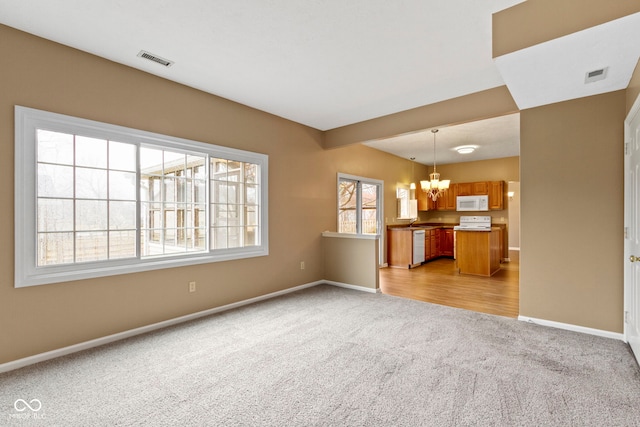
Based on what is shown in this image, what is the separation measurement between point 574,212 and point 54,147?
4.99 m

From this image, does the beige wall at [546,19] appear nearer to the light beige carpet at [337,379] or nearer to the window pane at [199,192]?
the light beige carpet at [337,379]

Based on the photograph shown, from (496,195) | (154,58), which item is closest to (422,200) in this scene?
(496,195)

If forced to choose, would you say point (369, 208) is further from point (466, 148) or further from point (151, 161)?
point (151, 161)

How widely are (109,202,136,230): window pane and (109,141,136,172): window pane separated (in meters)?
0.36

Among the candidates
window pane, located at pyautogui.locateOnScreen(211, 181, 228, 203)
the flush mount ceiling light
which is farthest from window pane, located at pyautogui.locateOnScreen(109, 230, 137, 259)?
the flush mount ceiling light

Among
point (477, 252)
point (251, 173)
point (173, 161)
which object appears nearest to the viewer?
point (173, 161)

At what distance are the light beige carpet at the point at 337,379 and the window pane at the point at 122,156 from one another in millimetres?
1709

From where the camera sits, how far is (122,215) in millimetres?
3014

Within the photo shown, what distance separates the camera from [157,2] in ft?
6.89

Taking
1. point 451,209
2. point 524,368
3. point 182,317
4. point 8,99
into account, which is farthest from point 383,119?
point 451,209

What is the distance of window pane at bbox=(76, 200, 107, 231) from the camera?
2.76m

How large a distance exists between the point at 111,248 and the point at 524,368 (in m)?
3.78

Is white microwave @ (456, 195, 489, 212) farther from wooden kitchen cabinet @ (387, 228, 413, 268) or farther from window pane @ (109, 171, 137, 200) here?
window pane @ (109, 171, 137, 200)

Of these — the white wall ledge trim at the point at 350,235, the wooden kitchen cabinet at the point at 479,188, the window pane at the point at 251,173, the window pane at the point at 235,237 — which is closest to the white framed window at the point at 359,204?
the white wall ledge trim at the point at 350,235
